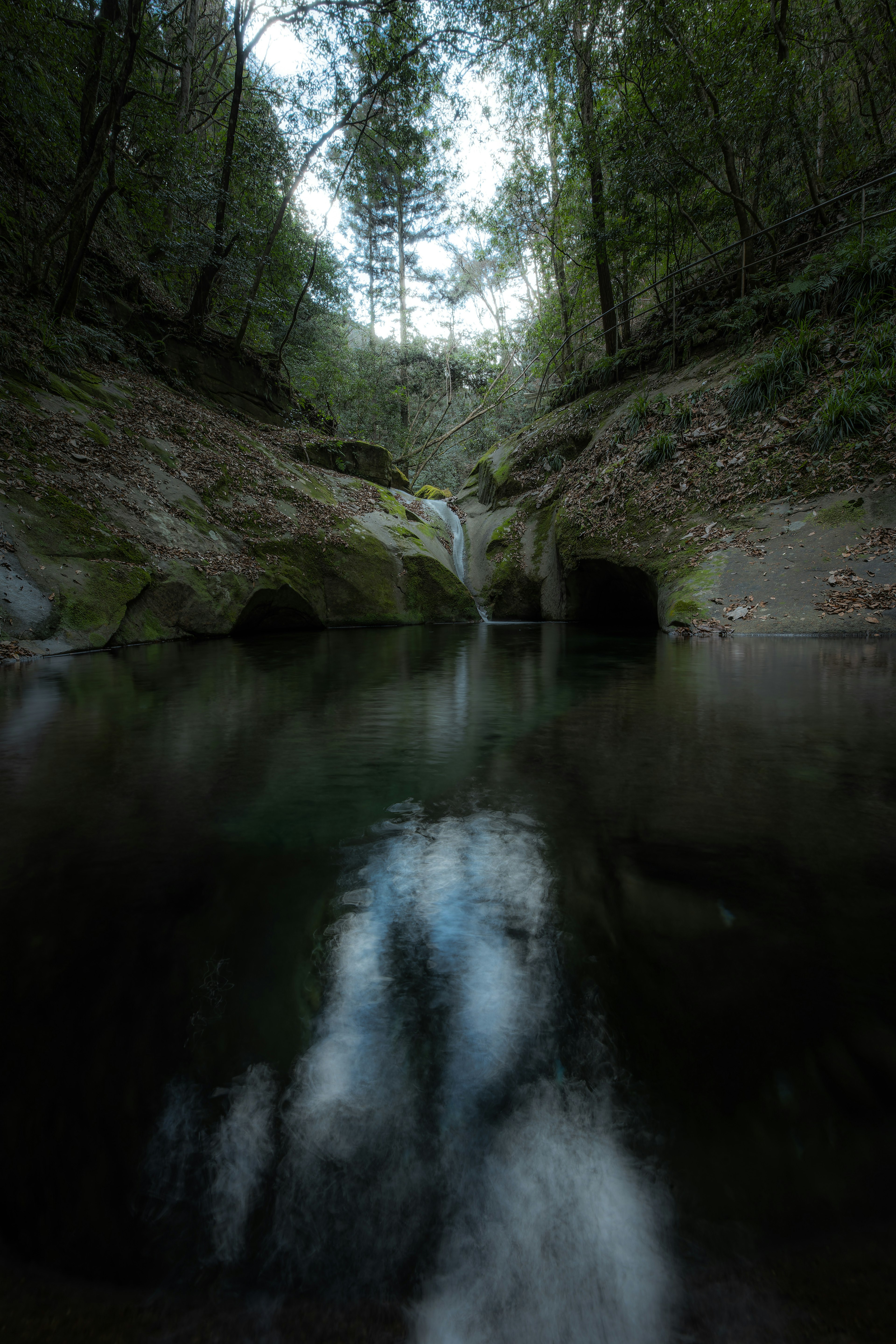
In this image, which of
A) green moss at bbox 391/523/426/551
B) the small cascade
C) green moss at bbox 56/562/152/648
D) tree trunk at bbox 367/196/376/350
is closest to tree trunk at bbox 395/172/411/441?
tree trunk at bbox 367/196/376/350

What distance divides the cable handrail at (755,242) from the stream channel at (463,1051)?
417 inches

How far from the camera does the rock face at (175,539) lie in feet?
19.4

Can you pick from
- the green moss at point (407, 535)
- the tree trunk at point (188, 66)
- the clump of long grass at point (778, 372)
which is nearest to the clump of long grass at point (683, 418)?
the clump of long grass at point (778, 372)

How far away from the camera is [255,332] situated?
48.3 ft

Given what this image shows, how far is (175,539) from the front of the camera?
Answer: 7352mm

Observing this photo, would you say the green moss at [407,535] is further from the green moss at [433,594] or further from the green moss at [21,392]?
the green moss at [21,392]

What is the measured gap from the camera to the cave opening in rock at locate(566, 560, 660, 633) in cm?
905

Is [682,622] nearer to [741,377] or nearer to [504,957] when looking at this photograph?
[741,377]

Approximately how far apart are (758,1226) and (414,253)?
2830 centimetres

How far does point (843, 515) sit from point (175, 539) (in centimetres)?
831

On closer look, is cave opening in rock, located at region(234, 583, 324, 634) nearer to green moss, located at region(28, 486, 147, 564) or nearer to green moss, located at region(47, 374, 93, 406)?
green moss, located at region(28, 486, 147, 564)

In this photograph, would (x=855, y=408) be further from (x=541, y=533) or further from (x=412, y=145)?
(x=412, y=145)

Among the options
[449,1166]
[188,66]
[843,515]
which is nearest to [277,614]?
[843,515]

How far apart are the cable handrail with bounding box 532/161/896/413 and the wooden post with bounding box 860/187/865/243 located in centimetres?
1
